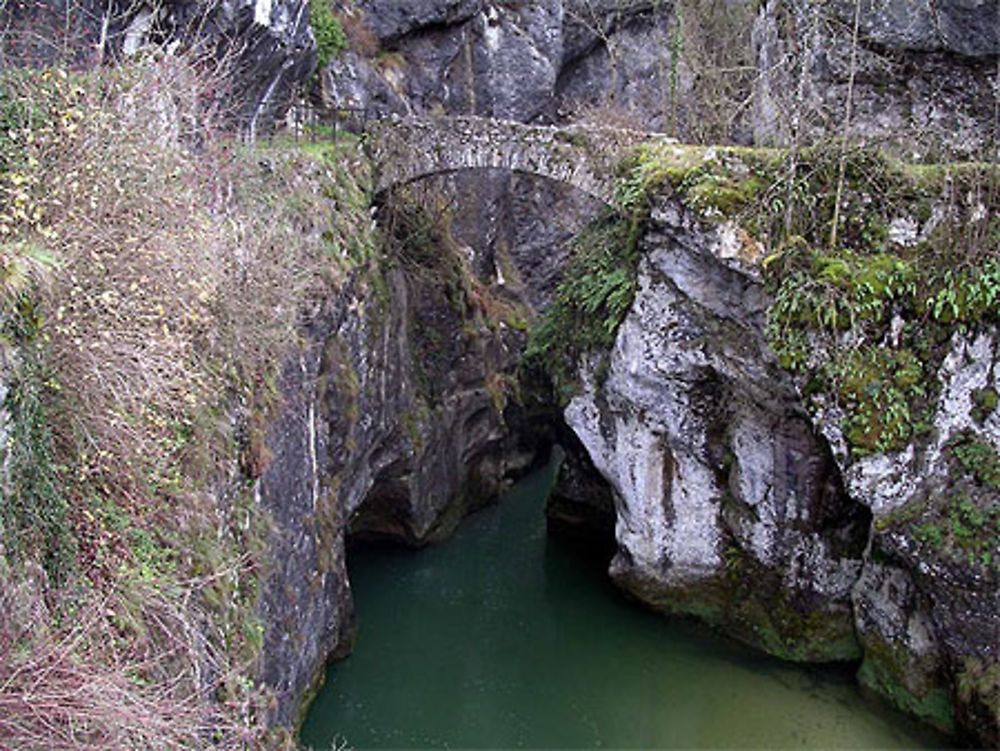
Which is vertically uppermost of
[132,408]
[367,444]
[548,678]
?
[132,408]

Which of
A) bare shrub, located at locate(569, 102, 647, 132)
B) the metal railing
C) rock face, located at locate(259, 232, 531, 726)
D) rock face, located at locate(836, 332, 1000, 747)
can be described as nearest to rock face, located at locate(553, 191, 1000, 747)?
rock face, located at locate(836, 332, 1000, 747)

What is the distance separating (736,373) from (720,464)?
152cm

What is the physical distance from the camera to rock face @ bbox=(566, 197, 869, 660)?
36.8ft

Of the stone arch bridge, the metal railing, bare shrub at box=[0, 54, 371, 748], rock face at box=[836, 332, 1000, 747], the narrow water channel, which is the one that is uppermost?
the metal railing

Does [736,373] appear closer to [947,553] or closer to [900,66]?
[947,553]

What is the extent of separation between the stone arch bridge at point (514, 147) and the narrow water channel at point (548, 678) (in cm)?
633

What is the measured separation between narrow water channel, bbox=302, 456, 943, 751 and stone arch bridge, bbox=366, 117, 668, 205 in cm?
633

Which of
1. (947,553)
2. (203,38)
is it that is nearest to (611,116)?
(203,38)

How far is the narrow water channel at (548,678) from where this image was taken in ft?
34.6

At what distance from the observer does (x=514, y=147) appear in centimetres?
1270

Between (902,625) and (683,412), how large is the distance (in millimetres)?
3740

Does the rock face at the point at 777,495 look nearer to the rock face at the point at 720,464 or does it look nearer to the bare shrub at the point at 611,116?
the rock face at the point at 720,464

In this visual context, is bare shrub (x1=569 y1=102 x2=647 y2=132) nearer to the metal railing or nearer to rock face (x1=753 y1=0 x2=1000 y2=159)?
rock face (x1=753 y1=0 x2=1000 y2=159)

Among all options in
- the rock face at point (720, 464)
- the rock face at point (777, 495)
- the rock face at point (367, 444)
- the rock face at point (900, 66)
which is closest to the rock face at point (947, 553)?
the rock face at point (777, 495)
